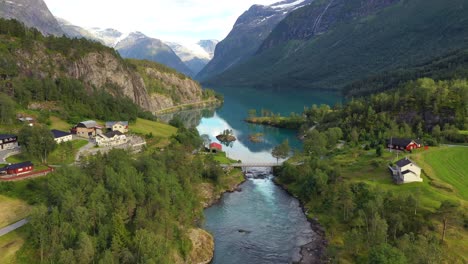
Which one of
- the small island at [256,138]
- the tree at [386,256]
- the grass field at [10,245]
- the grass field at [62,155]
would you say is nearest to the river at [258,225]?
the tree at [386,256]

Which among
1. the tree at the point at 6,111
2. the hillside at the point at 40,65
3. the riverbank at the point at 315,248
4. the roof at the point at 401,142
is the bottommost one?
the riverbank at the point at 315,248

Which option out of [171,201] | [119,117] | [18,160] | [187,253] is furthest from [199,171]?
[119,117]

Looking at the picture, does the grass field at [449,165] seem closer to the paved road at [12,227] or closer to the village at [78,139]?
the village at [78,139]

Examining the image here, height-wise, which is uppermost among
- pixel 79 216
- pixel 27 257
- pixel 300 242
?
pixel 79 216

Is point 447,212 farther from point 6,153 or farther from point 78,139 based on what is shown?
point 78,139

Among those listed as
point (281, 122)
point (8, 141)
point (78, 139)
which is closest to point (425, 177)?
point (78, 139)

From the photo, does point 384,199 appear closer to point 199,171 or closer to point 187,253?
point 187,253
